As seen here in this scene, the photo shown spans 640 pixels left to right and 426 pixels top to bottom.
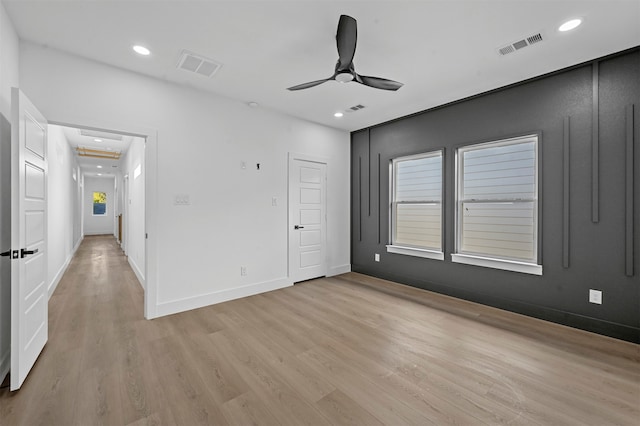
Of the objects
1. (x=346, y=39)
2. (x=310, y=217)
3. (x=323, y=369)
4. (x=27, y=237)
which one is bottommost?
(x=323, y=369)

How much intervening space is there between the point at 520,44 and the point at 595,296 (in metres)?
2.64

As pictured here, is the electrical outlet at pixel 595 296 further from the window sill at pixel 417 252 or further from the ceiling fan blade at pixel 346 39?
the ceiling fan blade at pixel 346 39

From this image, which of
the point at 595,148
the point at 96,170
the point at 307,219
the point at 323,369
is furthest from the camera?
the point at 96,170

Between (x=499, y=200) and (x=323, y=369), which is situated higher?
(x=499, y=200)

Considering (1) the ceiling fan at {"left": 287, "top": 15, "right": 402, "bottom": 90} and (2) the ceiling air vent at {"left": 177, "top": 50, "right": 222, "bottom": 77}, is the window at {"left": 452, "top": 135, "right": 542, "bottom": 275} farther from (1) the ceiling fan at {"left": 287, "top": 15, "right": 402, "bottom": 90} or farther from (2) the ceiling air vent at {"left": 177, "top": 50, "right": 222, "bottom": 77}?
(2) the ceiling air vent at {"left": 177, "top": 50, "right": 222, "bottom": 77}

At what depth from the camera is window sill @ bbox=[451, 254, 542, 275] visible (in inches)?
132

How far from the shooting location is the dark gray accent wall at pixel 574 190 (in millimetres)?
2758

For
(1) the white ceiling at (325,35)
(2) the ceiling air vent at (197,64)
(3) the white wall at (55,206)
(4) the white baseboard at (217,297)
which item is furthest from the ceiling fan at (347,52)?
(3) the white wall at (55,206)

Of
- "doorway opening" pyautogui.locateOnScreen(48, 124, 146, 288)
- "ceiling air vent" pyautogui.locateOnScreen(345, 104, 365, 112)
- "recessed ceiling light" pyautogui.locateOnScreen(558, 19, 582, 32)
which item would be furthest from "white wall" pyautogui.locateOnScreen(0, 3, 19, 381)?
"recessed ceiling light" pyautogui.locateOnScreen(558, 19, 582, 32)

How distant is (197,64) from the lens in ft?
10.0

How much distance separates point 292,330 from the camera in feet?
9.92

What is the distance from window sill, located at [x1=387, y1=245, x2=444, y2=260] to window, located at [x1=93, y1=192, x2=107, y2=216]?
1374 centimetres

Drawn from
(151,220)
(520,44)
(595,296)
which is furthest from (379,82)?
(595,296)

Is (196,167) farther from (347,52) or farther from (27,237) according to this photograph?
(347,52)
